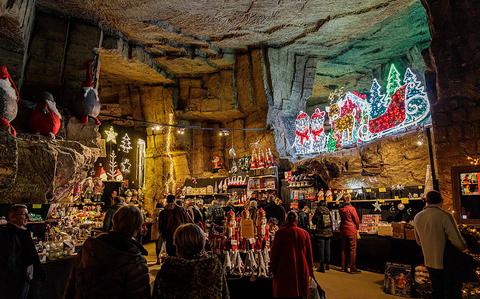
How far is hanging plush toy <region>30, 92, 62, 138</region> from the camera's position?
8.00 metres

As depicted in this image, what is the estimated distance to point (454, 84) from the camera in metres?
5.71

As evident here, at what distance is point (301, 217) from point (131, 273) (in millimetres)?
6810

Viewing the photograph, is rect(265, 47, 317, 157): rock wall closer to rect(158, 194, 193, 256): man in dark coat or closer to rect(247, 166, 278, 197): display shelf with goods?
rect(247, 166, 278, 197): display shelf with goods

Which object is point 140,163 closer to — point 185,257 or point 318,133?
point 318,133

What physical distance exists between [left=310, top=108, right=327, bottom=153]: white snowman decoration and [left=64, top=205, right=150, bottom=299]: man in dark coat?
9.99 m

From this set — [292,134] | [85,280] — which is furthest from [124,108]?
[85,280]

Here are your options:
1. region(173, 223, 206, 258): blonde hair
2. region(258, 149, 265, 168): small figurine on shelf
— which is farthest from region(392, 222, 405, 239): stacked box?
region(258, 149, 265, 168): small figurine on shelf

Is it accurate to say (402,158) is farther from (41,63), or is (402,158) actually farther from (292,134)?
(41,63)

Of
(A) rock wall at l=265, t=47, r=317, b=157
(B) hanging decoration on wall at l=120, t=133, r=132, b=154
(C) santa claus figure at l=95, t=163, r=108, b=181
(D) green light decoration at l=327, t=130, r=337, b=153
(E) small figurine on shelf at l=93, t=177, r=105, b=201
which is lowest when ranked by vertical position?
(E) small figurine on shelf at l=93, t=177, r=105, b=201

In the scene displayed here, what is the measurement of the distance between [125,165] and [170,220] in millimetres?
8855

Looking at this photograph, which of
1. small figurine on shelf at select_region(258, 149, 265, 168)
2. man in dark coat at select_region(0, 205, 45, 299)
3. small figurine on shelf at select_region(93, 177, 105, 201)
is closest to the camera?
man in dark coat at select_region(0, 205, 45, 299)

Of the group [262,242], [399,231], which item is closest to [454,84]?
[399,231]

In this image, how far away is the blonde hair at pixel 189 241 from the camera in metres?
2.26

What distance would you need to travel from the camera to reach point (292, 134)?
14086 mm
